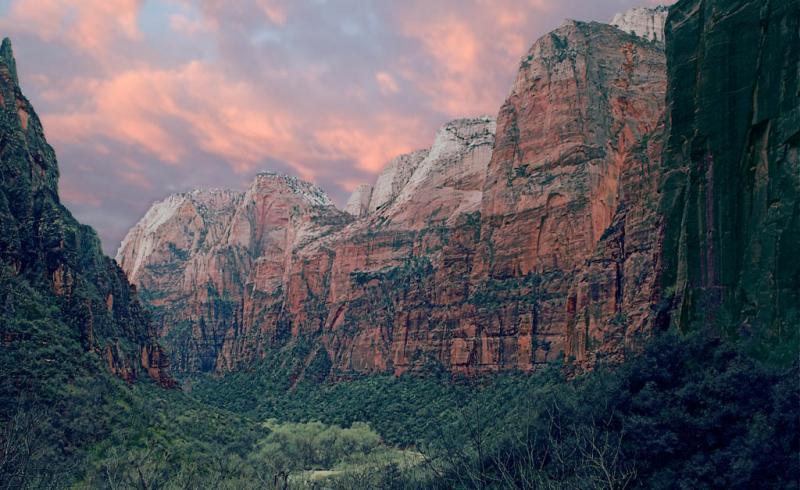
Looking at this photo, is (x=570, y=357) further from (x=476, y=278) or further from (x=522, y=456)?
(x=476, y=278)

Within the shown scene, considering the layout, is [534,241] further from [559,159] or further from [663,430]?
[663,430]

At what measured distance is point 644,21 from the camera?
12838cm

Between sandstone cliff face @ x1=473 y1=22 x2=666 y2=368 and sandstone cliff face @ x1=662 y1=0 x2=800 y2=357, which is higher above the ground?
sandstone cliff face @ x1=473 y1=22 x2=666 y2=368

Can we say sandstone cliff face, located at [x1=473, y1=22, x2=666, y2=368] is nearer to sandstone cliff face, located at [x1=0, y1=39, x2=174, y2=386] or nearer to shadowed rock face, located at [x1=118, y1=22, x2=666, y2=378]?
shadowed rock face, located at [x1=118, y1=22, x2=666, y2=378]

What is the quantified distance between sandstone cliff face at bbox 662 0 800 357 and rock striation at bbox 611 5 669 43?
3515 inches

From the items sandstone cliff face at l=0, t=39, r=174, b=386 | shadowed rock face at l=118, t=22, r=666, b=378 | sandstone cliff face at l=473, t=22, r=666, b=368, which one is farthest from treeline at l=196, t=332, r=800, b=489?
sandstone cliff face at l=473, t=22, r=666, b=368

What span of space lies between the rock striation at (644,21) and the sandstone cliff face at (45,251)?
8961 centimetres

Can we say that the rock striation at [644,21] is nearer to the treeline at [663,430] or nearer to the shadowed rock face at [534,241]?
the shadowed rock face at [534,241]

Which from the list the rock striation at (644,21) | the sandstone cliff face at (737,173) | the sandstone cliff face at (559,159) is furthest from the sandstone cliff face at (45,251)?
the rock striation at (644,21)

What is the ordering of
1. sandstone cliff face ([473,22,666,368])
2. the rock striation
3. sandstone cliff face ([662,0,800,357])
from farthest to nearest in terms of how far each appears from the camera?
the rock striation, sandstone cliff face ([473,22,666,368]), sandstone cliff face ([662,0,800,357])

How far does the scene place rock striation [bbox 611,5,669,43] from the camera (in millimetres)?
123812

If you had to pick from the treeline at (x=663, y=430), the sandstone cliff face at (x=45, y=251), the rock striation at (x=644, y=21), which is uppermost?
the rock striation at (x=644, y=21)

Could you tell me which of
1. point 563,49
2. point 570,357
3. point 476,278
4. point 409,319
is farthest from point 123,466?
point 563,49

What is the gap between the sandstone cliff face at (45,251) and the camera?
62.6 m
